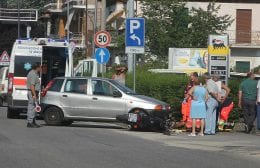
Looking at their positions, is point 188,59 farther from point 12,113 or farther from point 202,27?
point 12,113

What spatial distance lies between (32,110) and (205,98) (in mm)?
5246

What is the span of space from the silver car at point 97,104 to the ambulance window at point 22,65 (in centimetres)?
295

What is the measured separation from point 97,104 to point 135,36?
2.84m

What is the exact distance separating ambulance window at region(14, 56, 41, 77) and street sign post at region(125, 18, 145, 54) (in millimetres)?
4322

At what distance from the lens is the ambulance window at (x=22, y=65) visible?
24.4m

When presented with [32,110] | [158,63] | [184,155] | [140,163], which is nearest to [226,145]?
[184,155]

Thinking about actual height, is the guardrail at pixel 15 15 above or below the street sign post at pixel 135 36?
above

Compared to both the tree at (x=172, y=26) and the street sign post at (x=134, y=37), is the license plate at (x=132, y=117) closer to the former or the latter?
the street sign post at (x=134, y=37)

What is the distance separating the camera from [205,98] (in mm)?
19359

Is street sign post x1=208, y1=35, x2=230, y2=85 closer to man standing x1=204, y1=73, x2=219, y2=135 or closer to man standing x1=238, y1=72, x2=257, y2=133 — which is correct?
man standing x1=238, y1=72, x2=257, y2=133

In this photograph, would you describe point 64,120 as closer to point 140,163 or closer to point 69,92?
point 69,92

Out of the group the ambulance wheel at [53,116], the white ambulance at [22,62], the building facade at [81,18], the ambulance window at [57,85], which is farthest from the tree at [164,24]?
the ambulance wheel at [53,116]

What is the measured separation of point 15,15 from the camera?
7581cm

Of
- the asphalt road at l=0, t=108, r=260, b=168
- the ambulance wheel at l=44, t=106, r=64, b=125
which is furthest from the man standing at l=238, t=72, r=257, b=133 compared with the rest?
the ambulance wheel at l=44, t=106, r=64, b=125
